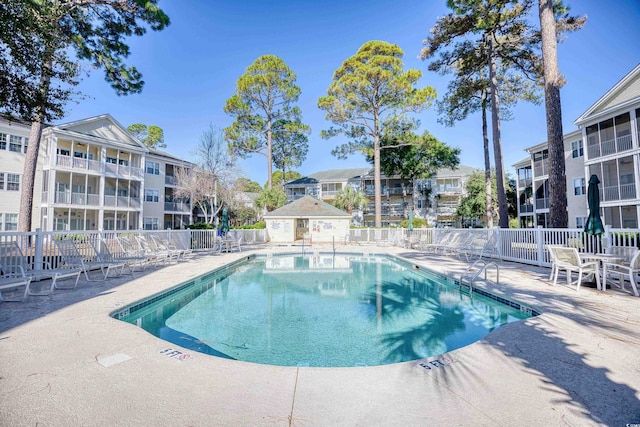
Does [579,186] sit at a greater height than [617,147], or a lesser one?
lesser

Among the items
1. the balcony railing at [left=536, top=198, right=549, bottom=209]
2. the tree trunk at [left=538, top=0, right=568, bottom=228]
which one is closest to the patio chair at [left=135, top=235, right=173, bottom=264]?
the tree trunk at [left=538, top=0, right=568, bottom=228]

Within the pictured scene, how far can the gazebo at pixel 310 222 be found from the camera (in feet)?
84.9

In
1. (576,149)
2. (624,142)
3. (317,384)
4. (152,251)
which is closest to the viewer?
(317,384)

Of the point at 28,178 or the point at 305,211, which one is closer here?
the point at 28,178

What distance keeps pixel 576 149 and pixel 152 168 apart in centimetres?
3505

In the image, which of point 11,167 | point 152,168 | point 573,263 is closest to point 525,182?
point 573,263

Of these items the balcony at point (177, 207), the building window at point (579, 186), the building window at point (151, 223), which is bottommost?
the building window at point (151, 223)

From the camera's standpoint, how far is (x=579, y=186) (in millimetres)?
21125

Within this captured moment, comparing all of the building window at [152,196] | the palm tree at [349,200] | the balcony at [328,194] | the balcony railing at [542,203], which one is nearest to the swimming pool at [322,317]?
the building window at [152,196]

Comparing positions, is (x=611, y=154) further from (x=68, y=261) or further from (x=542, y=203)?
(x=68, y=261)

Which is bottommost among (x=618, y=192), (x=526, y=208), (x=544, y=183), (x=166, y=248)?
(x=166, y=248)

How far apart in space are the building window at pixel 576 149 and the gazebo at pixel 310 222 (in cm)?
1781

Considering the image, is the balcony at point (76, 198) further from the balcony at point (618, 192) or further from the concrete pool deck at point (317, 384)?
the balcony at point (618, 192)

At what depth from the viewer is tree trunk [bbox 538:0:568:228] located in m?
9.52
